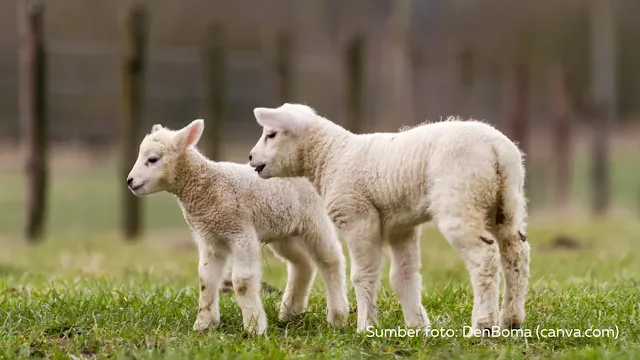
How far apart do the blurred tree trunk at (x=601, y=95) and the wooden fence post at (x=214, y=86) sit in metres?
10.4

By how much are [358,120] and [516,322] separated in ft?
38.6

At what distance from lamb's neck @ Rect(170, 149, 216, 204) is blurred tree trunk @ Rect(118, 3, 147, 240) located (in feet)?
29.3

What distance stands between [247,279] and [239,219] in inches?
16.1

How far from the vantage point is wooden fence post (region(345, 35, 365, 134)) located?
17.6 m

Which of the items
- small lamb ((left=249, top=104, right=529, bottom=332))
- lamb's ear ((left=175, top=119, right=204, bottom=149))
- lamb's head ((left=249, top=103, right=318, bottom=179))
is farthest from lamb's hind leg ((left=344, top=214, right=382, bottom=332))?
lamb's ear ((left=175, top=119, right=204, bottom=149))

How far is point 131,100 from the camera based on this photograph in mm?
15539

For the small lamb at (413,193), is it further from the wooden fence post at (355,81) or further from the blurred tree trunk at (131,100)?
the wooden fence post at (355,81)

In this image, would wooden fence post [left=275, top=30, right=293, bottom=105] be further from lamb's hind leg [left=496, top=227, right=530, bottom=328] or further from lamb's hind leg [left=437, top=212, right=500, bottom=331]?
lamb's hind leg [left=437, top=212, right=500, bottom=331]

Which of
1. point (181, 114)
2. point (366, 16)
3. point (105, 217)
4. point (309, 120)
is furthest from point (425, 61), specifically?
point (309, 120)

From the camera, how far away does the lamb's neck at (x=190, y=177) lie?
21.9 ft

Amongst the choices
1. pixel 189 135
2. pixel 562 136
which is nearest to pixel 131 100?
pixel 189 135

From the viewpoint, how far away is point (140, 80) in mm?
15672

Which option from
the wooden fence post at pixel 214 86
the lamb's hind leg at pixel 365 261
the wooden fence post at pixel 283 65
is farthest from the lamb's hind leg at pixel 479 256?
the wooden fence post at pixel 283 65

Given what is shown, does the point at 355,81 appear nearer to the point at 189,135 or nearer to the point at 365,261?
the point at 189,135
